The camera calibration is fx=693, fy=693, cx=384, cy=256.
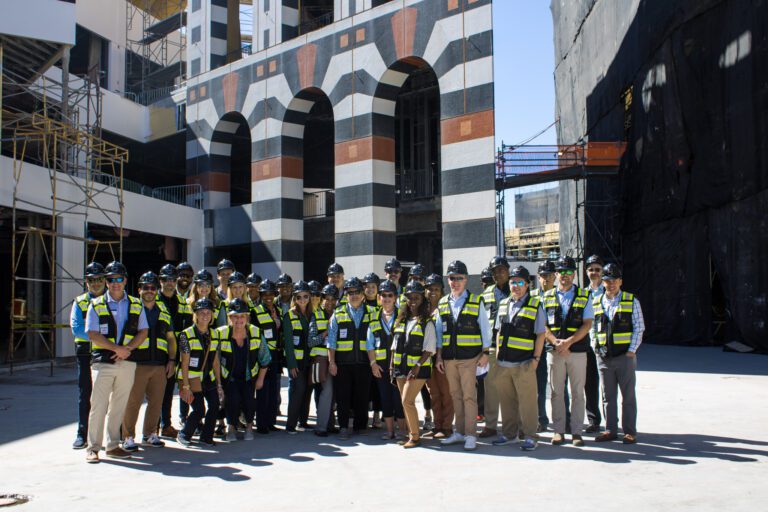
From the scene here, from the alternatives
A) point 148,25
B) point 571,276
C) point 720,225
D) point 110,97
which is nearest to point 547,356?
point 571,276

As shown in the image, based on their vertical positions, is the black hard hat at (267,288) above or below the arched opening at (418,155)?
below

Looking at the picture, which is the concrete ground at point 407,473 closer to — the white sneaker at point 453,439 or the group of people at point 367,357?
the white sneaker at point 453,439

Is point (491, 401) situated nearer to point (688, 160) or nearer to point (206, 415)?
point (206, 415)

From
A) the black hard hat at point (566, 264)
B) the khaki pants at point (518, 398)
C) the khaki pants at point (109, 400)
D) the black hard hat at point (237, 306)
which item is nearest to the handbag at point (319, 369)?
the black hard hat at point (237, 306)

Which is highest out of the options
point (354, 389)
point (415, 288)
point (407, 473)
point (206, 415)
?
point (415, 288)

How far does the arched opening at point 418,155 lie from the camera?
23.4m

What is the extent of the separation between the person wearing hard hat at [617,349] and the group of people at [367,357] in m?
0.02

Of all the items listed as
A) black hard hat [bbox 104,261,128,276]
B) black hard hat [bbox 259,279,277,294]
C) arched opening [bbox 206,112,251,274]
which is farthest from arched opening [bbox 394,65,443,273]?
black hard hat [bbox 104,261,128,276]

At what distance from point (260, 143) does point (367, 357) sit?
1574 centimetres

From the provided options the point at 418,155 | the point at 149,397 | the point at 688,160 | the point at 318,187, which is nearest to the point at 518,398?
the point at 149,397

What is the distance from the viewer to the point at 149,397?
824 cm

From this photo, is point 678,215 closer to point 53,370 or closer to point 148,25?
point 53,370

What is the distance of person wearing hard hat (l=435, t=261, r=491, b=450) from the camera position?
25.8ft

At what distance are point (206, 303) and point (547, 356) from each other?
14.1ft
